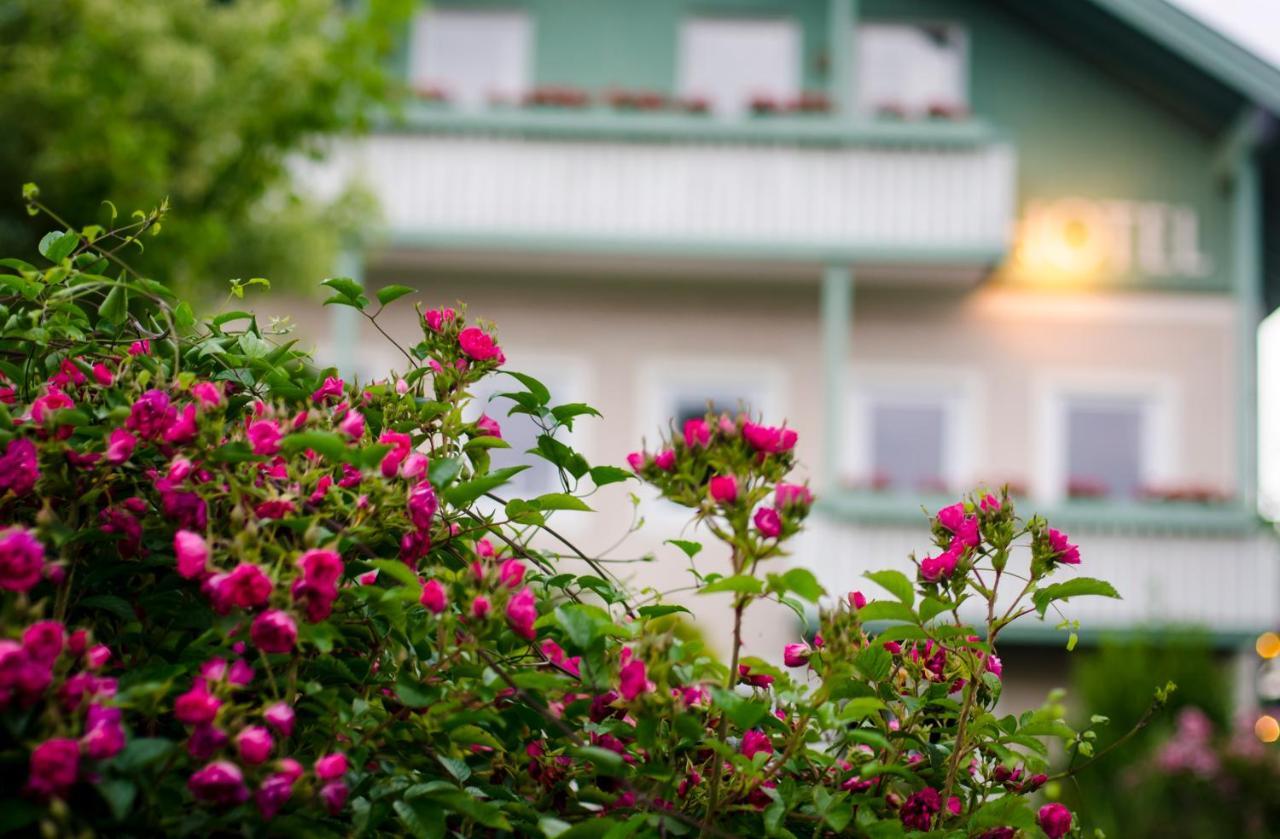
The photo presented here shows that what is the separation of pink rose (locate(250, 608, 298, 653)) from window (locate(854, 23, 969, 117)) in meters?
11.5

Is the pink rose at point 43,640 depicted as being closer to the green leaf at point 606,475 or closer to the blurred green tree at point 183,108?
the green leaf at point 606,475

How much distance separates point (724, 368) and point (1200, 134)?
4.92m

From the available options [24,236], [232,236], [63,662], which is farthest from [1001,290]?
[63,662]

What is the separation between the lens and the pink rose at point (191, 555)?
126 cm

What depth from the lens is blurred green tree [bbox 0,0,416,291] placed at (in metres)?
7.28

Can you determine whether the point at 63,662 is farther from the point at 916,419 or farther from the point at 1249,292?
the point at 1249,292

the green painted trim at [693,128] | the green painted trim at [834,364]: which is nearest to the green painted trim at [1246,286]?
the green painted trim at [693,128]

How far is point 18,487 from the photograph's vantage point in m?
1.35

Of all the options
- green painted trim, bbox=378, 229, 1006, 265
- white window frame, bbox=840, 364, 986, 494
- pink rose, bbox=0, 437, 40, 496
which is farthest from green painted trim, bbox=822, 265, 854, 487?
pink rose, bbox=0, 437, 40, 496

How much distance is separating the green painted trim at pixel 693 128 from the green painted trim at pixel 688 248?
0.91m

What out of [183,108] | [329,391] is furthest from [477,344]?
[183,108]

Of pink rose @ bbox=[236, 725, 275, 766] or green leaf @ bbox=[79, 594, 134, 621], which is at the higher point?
green leaf @ bbox=[79, 594, 134, 621]

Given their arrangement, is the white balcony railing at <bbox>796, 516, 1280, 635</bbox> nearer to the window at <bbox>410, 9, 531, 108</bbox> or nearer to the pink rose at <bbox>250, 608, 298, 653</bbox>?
the window at <bbox>410, 9, 531, 108</bbox>

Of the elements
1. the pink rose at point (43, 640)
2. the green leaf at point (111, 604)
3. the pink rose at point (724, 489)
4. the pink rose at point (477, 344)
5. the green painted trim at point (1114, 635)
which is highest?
the pink rose at point (477, 344)
